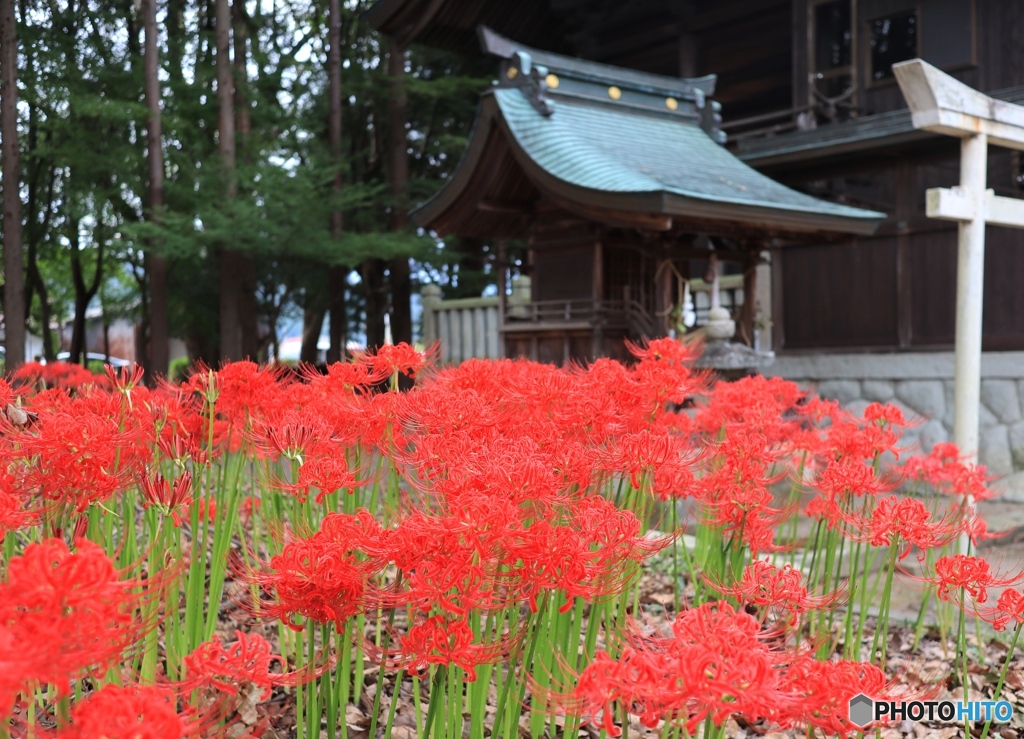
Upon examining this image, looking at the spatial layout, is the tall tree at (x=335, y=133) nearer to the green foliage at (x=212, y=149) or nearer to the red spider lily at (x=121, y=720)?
the green foliage at (x=212, y=149)

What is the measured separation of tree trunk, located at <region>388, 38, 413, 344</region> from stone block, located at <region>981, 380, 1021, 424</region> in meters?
9.31

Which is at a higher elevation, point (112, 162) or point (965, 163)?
point (112, 162)

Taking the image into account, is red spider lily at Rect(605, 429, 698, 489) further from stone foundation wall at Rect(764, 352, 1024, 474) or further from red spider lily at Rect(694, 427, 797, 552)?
stone foundation wall at Rect(764, 352, 1024, 474)

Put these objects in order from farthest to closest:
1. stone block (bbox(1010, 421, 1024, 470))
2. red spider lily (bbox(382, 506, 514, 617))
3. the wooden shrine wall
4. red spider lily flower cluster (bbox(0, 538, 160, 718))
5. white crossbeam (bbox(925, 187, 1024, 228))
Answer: the wooden shrine wall < stone block (bbox(1010, 421, 1024, 470)) < white crossbeam (bbox(925, 187, 1024, 228)) < red spider lily (bbox(382, 506, 514, 617)) < red spider lily flower cluster (bbox(0, 538, 160, 718))

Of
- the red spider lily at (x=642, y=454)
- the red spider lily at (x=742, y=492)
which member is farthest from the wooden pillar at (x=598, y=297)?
the red spider lily at (x=642, y=454)

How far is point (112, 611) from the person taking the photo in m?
1.19

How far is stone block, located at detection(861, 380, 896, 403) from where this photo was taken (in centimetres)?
1148

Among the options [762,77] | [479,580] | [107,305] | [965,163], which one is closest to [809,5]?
[762,77]

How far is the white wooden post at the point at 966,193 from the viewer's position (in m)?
5.84

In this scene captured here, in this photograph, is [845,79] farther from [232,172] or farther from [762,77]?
[232,172]

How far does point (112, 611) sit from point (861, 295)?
474 inches

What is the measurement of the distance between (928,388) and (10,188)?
12.3m

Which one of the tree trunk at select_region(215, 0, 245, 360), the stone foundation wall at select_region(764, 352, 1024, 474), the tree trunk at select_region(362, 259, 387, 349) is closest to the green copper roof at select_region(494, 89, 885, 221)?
the stone foundation wall at select_region(764, 352, 1024, 474)

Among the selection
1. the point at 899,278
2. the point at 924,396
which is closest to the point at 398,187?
the point at 899,278
